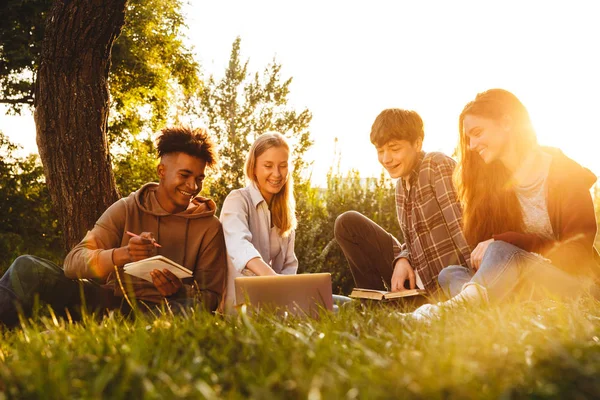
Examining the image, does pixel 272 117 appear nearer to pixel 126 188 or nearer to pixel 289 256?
pixel 126 188

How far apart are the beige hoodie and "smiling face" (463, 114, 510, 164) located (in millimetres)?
1941

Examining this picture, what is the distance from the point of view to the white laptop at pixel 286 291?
127 inches

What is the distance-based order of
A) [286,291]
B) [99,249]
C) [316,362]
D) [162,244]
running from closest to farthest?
[316,362]
[286,291]
[99,249]
[162,244]

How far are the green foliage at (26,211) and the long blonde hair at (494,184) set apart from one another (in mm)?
12542

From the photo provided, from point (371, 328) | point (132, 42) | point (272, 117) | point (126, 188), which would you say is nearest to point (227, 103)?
point (272, 117)

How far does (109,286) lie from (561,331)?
301 centimetres

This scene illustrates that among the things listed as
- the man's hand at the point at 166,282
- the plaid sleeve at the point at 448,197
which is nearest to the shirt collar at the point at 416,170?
the plaid sleeve at the point at 448,197

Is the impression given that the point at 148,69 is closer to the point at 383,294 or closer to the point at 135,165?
the point at 135,165

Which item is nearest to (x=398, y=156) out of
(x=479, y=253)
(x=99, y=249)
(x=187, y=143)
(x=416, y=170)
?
(x=416, y=170)

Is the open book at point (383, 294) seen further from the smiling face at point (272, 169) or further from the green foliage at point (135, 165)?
the green foliage at point (135, 165)

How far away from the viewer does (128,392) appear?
1453mm

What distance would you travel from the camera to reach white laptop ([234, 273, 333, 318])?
324cm

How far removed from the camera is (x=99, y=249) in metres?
3.94

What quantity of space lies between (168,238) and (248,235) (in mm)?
567
